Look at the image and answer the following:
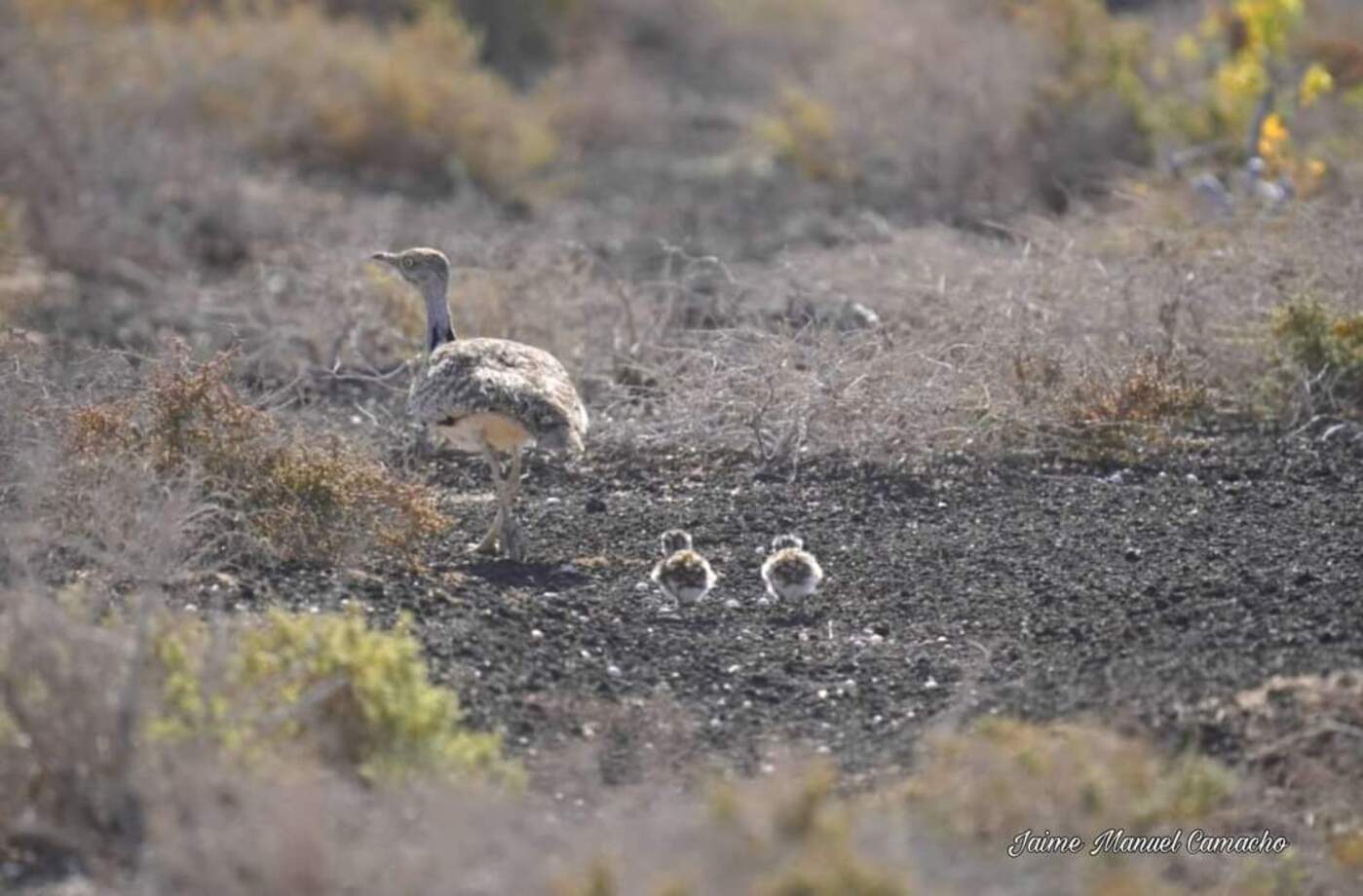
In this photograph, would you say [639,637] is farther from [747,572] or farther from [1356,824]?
[1356,824]

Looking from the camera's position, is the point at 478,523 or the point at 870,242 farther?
the point at 870,242

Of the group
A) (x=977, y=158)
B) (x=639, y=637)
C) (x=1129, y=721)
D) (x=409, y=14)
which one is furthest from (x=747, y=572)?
(x=409, y=14)

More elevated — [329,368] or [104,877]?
[104,877]

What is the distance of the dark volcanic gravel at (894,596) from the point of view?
297 inches

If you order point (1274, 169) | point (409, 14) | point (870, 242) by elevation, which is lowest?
point (409, 14)

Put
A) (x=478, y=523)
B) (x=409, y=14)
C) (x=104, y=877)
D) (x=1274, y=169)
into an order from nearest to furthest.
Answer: (x=104, y=877) < (x=478, y=523) < (x=1274, y=169) < (x=409, y=14)

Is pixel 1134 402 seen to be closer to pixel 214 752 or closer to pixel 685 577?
pixel 685 577

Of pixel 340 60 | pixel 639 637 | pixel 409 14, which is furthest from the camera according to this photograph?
pixel 409 14

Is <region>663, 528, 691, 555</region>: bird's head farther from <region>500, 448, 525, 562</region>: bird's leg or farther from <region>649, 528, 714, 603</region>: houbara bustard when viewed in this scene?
<region>500, 448, 525, 562</region>: bird's leg

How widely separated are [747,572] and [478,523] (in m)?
1.42

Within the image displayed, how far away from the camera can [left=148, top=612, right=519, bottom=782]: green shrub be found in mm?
6156

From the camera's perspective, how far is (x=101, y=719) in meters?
6.02

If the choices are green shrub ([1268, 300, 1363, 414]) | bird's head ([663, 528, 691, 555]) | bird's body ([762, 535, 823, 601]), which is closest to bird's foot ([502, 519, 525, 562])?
bird's head ([663, 528, 691, 555])
